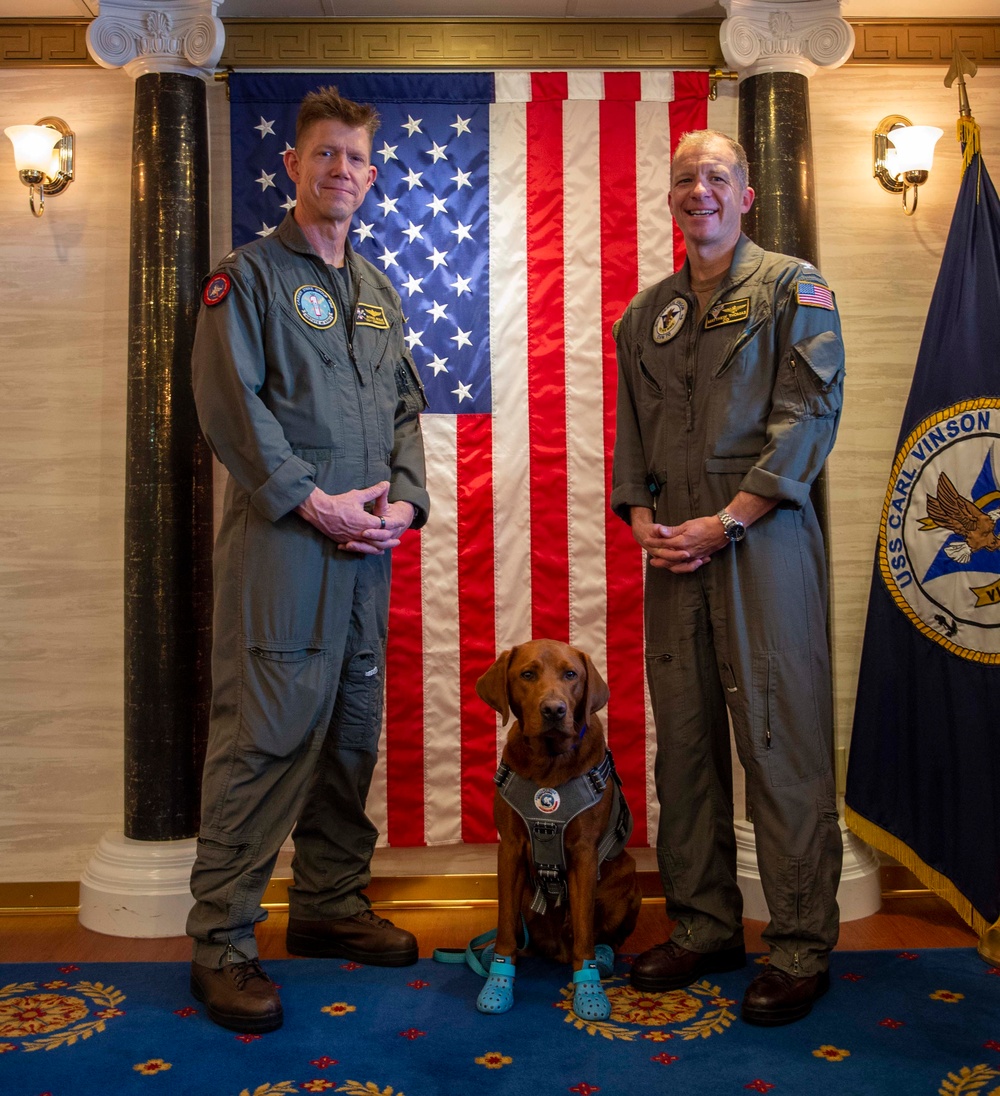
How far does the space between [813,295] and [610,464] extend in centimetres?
104

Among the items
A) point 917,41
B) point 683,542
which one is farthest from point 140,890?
point 917,41

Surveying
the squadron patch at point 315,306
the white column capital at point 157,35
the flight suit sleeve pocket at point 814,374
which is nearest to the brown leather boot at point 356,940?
the squadron patch at point 315,306

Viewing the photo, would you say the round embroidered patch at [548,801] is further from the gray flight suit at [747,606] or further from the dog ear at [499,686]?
the gray flight suit at [747,606]

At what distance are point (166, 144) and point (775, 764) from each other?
2.46 meters

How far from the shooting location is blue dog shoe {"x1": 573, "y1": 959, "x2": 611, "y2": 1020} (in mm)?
2287

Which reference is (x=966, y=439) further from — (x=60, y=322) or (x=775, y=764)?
(x=60, y=322)

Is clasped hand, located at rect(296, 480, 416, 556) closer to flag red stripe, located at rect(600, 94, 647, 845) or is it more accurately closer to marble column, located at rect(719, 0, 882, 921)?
flag red stripe, located at rect(600, 94, 647, 845)

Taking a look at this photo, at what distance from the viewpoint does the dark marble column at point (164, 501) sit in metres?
3.01

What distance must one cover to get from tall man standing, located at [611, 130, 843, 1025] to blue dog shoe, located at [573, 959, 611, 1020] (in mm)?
162

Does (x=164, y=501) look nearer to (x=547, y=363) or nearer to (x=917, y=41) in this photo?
(x=547, y=363)

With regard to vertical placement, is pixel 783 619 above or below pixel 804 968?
above

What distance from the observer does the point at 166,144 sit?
307 centimetres

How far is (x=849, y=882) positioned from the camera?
3.01 metres

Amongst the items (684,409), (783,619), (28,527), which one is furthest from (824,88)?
(28,527)
